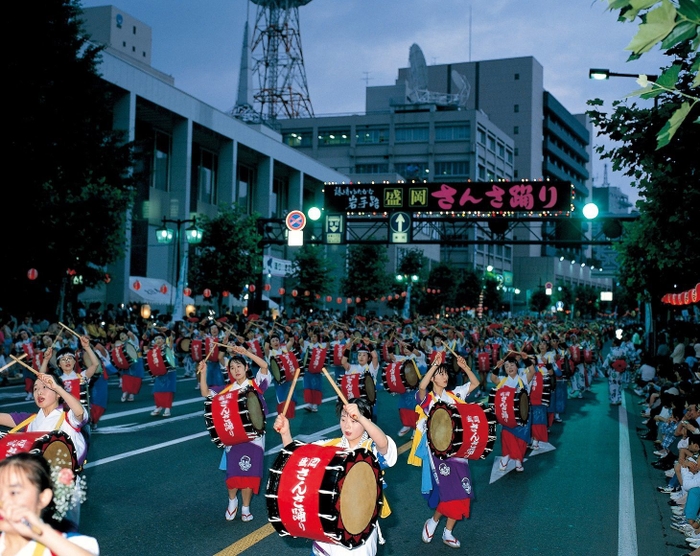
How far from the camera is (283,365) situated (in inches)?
589

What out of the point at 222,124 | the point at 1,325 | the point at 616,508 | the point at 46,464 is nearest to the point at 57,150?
the point at 1,325

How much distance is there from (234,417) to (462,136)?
92229mm

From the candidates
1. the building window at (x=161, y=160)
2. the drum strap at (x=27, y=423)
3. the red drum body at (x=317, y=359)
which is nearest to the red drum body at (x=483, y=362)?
the red drum body at (x=317, y=359)

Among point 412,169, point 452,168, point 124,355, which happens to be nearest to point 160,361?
point 124,355

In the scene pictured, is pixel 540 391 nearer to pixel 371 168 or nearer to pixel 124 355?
pixel 124 355

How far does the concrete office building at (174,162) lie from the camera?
38531 millimetres

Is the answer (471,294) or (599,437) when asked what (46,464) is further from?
(471,294)

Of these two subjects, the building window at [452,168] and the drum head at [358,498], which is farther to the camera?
the building window at [452,168]

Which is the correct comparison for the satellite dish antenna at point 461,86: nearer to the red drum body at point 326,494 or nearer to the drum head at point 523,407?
the drum head at point 523,407

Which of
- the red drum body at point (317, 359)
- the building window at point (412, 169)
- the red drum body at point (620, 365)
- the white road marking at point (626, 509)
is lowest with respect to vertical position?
the white road marking at point (626, 509)

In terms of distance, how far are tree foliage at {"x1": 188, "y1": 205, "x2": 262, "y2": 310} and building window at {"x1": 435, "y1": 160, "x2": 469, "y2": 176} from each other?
6102 centimetres

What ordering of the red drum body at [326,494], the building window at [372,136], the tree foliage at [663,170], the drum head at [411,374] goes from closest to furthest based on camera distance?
the red drum body at [326,494] → the tree foliage at [663,170] → the drum head at [411,374] → the building window at [372,136]

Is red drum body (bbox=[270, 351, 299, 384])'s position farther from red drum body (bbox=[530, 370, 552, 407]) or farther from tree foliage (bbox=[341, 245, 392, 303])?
tree foliage (bbox=[341, 245, 392, 303])

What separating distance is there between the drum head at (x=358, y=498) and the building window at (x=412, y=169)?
301 ft
